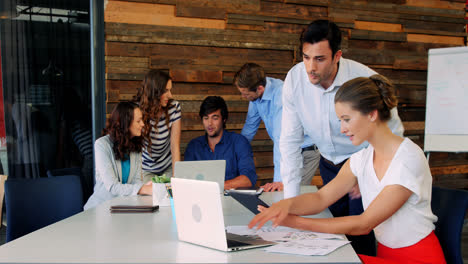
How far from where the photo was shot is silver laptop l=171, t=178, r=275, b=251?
1536 millimetres

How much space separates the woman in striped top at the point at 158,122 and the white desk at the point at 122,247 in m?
1.34

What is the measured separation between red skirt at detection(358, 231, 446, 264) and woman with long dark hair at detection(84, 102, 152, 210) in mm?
1635

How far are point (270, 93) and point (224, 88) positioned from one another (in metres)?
0.98

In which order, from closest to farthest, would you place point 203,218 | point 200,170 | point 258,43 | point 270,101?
Result: point 203,218, point 200,170, point 270,101, point 258,43

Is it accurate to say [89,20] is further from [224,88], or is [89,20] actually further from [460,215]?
[460,215]

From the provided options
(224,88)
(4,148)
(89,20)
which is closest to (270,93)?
(224,88)

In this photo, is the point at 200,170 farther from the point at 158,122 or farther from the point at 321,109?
the point at 158,122

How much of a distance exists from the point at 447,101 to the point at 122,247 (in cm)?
430

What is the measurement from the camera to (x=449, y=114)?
4879 mm

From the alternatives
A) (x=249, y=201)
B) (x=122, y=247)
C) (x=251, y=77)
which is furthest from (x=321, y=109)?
(x=122, y=247)

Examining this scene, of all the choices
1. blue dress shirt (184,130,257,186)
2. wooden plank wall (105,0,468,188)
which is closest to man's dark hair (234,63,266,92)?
blue dress shirt (184,130,257,186)

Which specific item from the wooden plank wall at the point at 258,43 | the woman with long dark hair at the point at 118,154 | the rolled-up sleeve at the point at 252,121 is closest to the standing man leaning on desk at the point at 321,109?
the woman with long dark hair at the point at 118,154

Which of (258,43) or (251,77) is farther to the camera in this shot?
(258,43)

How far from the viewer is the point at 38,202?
8.55 feet
